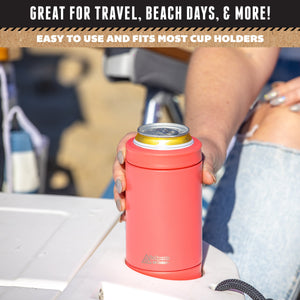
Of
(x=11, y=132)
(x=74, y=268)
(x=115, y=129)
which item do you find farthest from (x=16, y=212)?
(x=115, y=129)

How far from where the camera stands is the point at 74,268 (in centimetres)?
86

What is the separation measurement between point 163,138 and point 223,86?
2.14 ft

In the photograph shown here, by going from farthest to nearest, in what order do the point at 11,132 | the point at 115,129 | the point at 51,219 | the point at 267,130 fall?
1. the point at 115,129
2. the point at 11,132
3. the point at 267,130
4. the point at 51,219

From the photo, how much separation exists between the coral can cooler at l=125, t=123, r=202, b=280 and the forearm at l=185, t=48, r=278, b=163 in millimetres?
373

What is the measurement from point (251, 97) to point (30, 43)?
0.57m

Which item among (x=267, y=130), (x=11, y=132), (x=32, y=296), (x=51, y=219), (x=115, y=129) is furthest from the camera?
(x=115, y=129)

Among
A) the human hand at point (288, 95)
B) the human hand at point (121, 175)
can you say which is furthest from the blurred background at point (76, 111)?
the human hand at point (121, 175)

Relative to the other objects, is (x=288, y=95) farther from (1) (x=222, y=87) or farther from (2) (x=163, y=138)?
(2) (x=163, y=138)

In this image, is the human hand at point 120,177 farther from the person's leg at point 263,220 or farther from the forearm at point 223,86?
the person's leg at point 263,220

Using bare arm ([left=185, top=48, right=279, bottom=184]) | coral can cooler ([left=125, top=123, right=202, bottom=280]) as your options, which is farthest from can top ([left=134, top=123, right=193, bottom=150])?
bare arm ([left=185, top=48, right=279, bottom=184])

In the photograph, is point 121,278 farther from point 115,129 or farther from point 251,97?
point 115,129

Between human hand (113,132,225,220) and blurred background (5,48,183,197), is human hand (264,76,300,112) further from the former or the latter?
blurred background (5,48,183,197)

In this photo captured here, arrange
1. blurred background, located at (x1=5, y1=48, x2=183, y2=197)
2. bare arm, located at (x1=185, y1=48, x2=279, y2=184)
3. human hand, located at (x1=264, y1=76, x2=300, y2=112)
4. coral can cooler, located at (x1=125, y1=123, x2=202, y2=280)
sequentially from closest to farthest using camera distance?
coral can cooler, located at (x1=125, y1=123, x2=202, y2=280), bare arm, located at (x1=185, y1=48, x2=279, y2=184), human hand, located at (x1=264, y1=76, x2=300, y2=112), blurred background, located at (x1=5, y1=48, x2=183, y2=197)

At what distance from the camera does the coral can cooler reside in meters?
0.78
